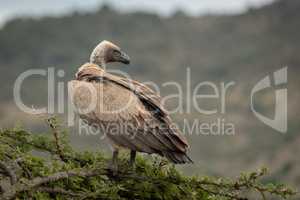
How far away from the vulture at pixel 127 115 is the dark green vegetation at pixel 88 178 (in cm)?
19

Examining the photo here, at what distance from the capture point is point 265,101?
258ft

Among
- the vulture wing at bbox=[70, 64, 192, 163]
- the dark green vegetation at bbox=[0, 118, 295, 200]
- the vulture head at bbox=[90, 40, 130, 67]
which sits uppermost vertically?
the vulture head at bbox=[90, 40, 130, 67]

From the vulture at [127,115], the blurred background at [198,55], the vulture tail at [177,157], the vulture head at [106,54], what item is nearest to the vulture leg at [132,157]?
the vulture at [127,115]

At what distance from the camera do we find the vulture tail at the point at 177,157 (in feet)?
25.1

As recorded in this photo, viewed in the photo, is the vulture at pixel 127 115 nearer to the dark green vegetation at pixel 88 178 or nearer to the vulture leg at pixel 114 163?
the vulture leg at pixel 114 163

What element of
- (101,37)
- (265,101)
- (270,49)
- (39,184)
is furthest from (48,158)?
(101,37)

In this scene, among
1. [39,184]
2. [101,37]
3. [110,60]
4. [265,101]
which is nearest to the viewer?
[39,184]

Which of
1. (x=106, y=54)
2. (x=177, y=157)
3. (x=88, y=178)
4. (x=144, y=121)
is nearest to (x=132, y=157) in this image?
(x=144, y=121)

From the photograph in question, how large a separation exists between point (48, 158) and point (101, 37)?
365 feet

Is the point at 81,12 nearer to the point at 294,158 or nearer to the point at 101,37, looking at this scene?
the point at 101,37

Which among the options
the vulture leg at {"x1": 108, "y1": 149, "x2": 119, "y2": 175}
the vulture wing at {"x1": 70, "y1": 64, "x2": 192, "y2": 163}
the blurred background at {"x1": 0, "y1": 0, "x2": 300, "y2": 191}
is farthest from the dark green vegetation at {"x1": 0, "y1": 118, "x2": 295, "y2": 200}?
the blurred background at {"x1": 0, "y1": 0, "x2": 300, "y2": 191}

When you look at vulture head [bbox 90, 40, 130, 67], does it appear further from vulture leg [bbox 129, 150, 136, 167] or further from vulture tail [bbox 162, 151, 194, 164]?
vulture tail [bbox 162, 151, 194, 164]

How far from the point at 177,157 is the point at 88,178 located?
3.04 feet

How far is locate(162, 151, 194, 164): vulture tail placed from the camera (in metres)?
7.65
